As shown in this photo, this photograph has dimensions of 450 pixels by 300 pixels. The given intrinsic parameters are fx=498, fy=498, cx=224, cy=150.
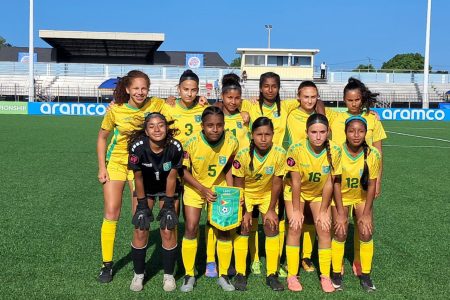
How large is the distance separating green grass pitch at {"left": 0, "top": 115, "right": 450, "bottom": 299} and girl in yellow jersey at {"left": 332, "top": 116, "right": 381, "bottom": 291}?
19 centimetres

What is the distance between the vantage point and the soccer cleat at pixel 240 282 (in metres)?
4.33

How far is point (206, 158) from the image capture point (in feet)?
14.5

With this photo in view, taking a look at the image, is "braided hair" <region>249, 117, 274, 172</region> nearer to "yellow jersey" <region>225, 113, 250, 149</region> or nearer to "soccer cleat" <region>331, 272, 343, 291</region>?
"yellow jersey" <region>225, 113, 250, 149</region>

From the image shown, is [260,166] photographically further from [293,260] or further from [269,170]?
[293,260]

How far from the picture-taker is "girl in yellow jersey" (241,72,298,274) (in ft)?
16.2

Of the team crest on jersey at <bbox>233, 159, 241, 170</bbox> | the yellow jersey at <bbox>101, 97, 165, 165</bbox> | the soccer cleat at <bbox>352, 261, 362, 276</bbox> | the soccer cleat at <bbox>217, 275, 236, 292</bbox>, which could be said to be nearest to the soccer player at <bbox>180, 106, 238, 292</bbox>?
the soccer cleat at <bbox>217, 275, 236, 292</bbox>

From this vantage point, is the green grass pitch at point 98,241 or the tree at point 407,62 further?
the tree at point 407,62

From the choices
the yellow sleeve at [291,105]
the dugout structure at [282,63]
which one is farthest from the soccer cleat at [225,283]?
the dugout structure at [282,63]

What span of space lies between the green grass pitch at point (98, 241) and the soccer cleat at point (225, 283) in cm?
5

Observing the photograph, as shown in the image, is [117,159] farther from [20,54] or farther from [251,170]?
[20,54]

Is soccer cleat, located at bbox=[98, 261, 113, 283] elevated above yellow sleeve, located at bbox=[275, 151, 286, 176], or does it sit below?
below

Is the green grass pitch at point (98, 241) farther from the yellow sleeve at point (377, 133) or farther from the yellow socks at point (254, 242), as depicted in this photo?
the yellow sleeve at point (377, 133)

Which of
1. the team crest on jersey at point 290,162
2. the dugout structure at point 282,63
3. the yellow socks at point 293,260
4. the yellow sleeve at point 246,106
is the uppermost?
the dugout structure at point 282,63

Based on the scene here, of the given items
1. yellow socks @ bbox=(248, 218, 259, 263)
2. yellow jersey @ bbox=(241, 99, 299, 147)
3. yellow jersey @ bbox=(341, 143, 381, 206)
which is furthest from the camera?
yellow jersey @ bbox=(241, 99, 299, 147)
